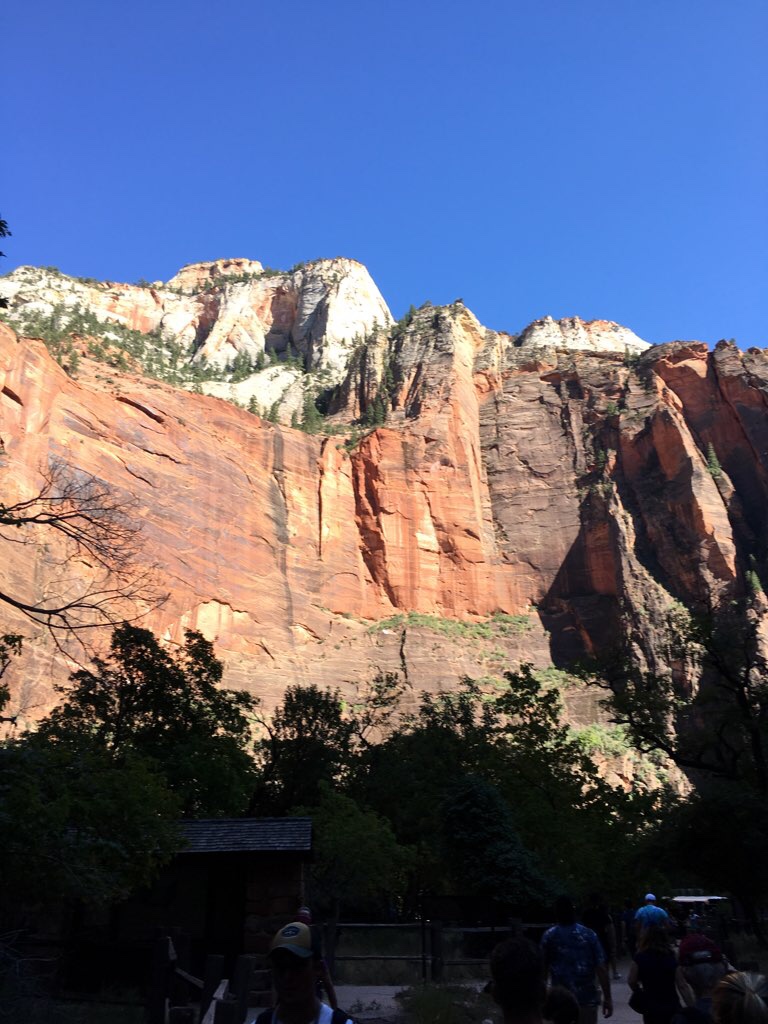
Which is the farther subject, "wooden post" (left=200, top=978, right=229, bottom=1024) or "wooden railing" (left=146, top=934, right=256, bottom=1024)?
"wooden railing" (left=146, top=934, right=256, bottom=1024)

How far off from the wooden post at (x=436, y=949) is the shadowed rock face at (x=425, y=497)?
30.5 m

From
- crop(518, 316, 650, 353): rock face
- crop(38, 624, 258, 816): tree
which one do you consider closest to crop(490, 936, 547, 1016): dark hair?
crop(38, 624, 258, 816): tree

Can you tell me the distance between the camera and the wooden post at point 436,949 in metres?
13.6

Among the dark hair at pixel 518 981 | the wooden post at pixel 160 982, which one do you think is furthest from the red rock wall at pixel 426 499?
the dark hair at pixel 518 981

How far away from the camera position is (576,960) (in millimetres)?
7016

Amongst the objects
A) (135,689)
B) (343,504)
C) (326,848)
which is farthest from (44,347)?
(326,848)

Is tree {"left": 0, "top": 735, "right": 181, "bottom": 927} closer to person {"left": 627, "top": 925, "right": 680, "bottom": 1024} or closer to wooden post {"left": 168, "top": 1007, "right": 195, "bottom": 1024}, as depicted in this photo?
wooden post {"left": 168, "top": 1007, "right": 195, "bottom": 1024}

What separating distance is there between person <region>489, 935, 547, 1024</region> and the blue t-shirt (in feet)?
12.1

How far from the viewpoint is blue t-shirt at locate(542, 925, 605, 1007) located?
6.94 meters

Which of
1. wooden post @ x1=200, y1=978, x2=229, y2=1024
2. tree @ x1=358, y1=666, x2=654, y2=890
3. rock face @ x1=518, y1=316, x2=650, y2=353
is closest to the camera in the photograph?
wooden post @ x1=200, y1=978, x2=229, y2=1024

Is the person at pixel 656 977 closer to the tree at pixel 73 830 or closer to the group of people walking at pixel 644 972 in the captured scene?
the group of people walking at pixel 644 972

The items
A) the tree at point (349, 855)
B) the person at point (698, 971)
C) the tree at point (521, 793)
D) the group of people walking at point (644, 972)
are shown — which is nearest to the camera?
the person at point (698, 971)

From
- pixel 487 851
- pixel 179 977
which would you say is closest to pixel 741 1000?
pixel 179 977

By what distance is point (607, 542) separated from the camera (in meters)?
69.1
